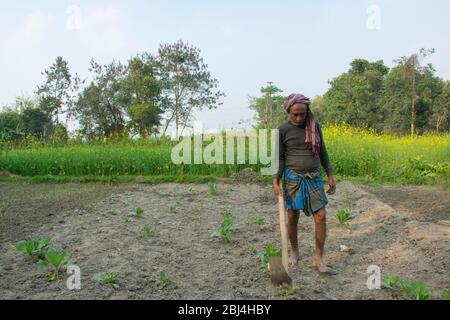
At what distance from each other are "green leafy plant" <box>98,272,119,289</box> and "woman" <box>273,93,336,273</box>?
154 cm

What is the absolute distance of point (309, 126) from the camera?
12.6 ft

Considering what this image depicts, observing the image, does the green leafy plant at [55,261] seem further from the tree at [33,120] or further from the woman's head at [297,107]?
the tree at [33,120]

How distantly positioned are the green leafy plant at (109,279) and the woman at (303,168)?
1544 mm

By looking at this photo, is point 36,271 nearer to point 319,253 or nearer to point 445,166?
point 319,253

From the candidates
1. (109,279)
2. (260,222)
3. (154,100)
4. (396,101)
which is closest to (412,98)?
(396,101)

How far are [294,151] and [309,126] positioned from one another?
261 mm

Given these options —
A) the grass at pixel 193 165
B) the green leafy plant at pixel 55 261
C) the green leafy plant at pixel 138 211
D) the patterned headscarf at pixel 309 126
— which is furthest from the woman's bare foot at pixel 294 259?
the grass at pixel 193 165

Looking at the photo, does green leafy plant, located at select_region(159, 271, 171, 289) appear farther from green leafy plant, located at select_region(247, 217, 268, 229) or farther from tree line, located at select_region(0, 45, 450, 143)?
tree line, located at select_region(0, 45, 450, 143)

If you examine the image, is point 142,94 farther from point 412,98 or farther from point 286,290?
point 286,290

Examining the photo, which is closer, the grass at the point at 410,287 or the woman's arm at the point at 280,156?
the grass at the point at 410,287

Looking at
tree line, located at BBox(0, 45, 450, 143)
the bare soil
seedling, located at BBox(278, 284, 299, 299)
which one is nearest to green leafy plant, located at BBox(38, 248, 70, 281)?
the bare soil

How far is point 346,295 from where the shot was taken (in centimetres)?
339

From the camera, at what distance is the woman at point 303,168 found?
3820mm

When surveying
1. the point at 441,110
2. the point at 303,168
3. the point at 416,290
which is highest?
the point at 441,110
